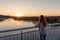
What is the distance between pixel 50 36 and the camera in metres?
8.51

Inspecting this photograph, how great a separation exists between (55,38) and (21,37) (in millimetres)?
2736

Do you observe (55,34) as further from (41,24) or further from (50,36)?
(41,24)

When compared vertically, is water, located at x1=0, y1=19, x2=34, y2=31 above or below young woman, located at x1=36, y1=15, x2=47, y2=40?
below

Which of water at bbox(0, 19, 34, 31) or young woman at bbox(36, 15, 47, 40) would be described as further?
water at bbox(0, 19, 34, 31)

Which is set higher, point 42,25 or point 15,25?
point 42,25

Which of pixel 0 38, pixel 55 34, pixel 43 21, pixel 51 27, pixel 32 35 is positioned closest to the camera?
pixel 0 38

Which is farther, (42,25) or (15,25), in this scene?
(15,25)

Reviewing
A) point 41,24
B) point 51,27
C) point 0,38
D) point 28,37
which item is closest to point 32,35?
point 28,37

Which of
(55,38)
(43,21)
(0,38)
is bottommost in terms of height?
(55,38)

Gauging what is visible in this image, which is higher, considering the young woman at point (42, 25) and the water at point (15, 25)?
the young woman at point (42, 25)

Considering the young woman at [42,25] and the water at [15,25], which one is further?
the water at [15,25]

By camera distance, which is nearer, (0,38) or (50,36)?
(0,38)

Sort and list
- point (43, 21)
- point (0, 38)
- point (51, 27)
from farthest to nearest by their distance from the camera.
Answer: point (51, 27)
point (43, 21)
point (0, 38)

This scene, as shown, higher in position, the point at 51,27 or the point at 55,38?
the point at 51,27
